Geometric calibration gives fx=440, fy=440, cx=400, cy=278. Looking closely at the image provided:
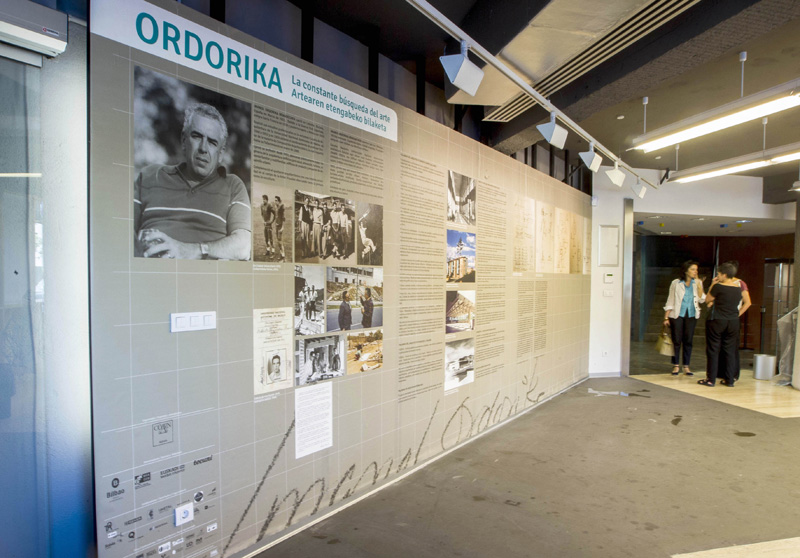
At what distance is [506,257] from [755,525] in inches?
103

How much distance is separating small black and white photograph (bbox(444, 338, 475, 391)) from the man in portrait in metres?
1.93

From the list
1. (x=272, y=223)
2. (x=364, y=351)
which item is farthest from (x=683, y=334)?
(x=272, y=223)

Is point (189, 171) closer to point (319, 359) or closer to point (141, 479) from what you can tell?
point (319, 359)

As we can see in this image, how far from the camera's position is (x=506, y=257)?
4301 millimetres

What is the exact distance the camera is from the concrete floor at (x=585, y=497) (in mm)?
2301

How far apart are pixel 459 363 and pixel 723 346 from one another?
462cm

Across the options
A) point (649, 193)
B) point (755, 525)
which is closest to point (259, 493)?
point (755, 525)

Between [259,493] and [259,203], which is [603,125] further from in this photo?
[259,493]

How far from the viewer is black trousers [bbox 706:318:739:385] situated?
589 centimetres

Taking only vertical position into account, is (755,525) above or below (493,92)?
below

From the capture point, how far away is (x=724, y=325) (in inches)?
232

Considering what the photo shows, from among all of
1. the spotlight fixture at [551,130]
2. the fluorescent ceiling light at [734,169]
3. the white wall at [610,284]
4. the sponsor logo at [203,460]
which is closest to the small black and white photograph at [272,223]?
the sponsor logo at [203,460]
